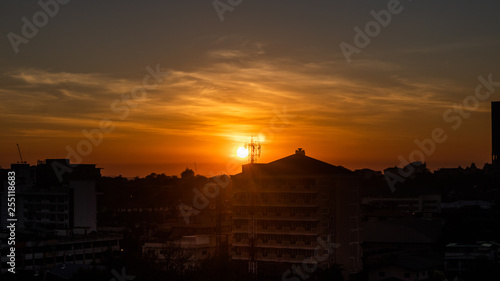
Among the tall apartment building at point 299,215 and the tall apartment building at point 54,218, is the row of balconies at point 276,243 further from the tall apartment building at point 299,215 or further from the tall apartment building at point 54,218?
the tall apartment building at point 54,218

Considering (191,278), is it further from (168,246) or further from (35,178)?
(35,178)

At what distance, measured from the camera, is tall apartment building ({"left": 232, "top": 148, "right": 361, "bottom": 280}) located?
39.5 metres

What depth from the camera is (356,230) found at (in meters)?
41.4

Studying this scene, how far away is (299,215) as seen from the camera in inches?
1575

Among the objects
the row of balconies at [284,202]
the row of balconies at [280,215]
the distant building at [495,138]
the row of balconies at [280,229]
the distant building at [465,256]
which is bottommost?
the distant building at [465,256]

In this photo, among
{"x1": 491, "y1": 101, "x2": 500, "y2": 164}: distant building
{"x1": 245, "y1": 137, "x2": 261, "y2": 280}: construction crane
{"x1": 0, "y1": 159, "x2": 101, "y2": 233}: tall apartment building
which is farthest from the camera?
{"x1": 491, "y1": 101, "x2": 500, "y2": 164}: distant building

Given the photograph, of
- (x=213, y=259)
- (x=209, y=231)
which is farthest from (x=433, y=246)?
(x=213, y=259)

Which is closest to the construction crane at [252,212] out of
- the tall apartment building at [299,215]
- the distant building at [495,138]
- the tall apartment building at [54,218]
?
the tall apartment building at [299,215]

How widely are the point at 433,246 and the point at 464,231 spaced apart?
20.7ft

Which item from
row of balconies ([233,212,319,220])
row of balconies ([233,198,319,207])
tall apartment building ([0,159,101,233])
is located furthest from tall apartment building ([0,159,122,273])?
row of balconies ([233,198,319,207])

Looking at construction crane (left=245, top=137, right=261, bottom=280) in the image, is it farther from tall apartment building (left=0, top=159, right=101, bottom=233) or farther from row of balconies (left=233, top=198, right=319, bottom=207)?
tall apartment building (left=0, top=159, right=101, bottom=233)

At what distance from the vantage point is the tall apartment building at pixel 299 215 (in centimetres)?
3953

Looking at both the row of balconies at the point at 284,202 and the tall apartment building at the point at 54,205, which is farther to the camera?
the tall apartment building at the point at 54,205

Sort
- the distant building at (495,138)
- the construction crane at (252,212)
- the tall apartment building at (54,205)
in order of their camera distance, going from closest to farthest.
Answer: the construction crane at (252,212) < the tall apartment building at (54,205) < the distant building at (495,138)
